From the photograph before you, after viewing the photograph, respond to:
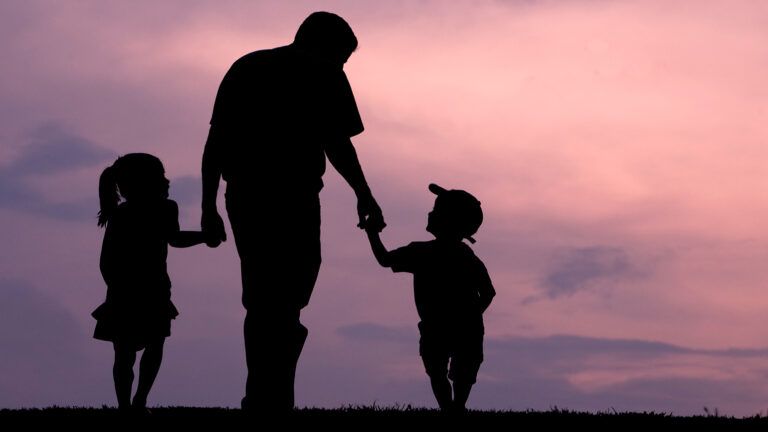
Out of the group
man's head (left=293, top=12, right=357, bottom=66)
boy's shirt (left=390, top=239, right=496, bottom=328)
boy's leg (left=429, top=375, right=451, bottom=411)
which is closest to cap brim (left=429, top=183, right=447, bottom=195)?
boy's shirt (left=390, top=239, right=496, bottom=328)

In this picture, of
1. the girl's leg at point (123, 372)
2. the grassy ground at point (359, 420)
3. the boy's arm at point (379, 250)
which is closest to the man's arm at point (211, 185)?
the grassy ground at point (359, 420)

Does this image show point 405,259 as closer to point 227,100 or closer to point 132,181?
point 132,181

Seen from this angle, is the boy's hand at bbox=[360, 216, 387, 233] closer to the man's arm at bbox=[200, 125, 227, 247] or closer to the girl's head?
the man's arm at bbox=[200, 125, 227, 247]

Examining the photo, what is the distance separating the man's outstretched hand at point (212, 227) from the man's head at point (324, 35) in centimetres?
137

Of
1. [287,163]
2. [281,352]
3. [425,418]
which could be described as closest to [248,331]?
[281,352]

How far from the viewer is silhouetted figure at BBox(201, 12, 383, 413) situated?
27.9ft

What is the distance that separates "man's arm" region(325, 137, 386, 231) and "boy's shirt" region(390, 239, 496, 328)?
5.97 ft

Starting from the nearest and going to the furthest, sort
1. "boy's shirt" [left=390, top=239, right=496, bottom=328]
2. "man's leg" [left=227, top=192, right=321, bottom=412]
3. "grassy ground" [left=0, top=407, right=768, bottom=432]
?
"man's leg" [left=227, top=192, right=321, bottom=412] → "grassy ground" [left=0, top=407, right=768, bottom=432] → "boy's shirt" [left=390, top=239, right=496, bottom=328]

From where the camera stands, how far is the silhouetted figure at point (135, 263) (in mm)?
10797

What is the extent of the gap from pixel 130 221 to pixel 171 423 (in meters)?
2.11

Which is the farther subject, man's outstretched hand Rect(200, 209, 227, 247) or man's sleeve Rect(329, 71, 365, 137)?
man's sleeve Rect(329, 71, 365, 137)

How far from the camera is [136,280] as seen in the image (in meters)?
11.0

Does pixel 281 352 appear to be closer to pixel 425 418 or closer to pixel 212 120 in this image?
pixel 212 120

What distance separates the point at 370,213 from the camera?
29.6ft
